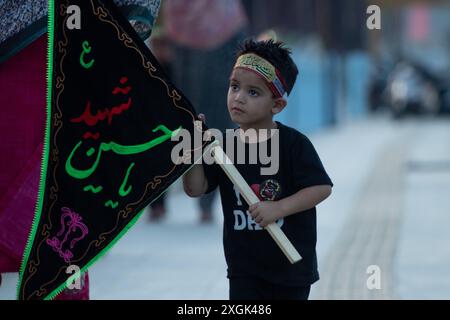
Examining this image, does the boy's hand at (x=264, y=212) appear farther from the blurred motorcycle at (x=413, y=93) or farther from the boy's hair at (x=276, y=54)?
the blurred motorcycle at (x=413, y=93)

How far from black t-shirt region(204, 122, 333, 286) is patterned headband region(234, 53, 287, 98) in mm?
145

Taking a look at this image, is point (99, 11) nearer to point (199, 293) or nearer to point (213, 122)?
point (199, 293)

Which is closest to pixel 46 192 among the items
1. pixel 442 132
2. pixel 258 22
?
pixel 258 22

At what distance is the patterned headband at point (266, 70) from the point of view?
4.34 metres

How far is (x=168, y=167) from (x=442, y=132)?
19.3 metres

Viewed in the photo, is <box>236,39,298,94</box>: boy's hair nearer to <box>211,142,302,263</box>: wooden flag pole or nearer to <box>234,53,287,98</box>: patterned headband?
<box>234,53,287,98</box>: patterned headband

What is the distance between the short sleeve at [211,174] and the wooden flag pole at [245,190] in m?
0.08

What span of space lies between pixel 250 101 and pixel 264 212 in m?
0.38

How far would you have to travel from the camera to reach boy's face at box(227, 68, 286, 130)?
14.1 feet

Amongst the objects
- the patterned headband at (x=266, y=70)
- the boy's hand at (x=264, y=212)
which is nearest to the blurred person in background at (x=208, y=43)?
the patterned headband at (x=266, y=70)

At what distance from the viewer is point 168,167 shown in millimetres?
4309

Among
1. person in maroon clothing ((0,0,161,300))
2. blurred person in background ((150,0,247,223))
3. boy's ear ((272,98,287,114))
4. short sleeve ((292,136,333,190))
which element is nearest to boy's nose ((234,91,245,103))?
boy's ear ((272,98,287,114))

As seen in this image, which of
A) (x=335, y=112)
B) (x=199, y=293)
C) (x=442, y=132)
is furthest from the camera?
(x=335, y=112)

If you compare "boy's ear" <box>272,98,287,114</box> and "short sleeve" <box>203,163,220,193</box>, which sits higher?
"boy's ear" <box>272,98,287,114</box>
